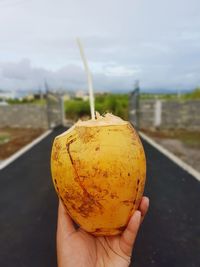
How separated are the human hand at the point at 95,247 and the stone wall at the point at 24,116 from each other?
1601cm

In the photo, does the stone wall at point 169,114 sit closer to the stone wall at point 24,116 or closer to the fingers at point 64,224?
the stone wall at point 24,116

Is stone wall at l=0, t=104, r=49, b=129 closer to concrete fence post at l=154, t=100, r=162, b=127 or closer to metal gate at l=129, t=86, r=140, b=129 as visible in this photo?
metal gate at l=129, t=86, r=140, b=129

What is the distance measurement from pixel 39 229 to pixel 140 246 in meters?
1.13

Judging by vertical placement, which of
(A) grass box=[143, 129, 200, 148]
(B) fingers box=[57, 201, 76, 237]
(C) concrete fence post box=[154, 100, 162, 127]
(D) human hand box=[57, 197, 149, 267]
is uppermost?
(B) fingers box=[57, 201, 76, 237]

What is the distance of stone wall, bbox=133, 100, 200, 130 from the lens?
47.0 ft

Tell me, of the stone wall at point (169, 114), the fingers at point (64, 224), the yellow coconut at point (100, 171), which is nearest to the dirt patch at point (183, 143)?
the stone wall at point (169, 114)

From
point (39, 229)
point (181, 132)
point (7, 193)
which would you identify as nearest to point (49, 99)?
point (181, 132)

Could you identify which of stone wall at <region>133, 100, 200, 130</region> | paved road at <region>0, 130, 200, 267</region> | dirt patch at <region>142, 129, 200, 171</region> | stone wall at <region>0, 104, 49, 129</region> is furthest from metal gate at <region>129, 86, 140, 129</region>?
paved road at <region>0, 130, 200, 267</region>

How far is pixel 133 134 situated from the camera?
4.88 ft

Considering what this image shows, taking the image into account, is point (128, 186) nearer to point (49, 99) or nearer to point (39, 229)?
point (39, 229)

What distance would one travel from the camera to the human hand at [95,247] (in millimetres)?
1513

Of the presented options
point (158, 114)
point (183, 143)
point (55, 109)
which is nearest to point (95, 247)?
point (183, 143)

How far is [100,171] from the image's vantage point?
1361 millimetres

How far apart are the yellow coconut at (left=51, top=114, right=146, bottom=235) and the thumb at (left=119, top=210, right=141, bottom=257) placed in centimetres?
4
